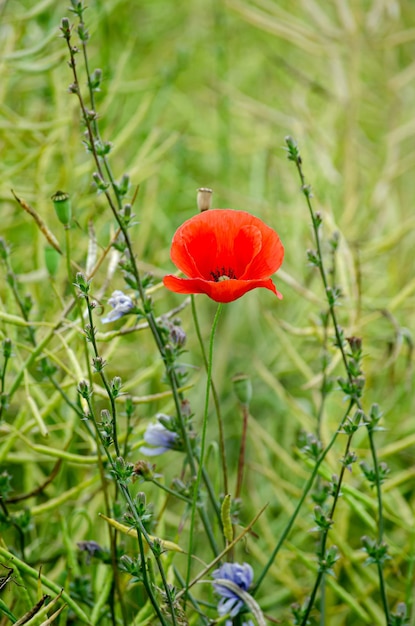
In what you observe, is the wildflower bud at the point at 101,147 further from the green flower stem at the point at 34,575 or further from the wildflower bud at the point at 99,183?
the green flower stem at the point at 34,575

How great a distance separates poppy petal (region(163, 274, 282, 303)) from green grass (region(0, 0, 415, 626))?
15cm

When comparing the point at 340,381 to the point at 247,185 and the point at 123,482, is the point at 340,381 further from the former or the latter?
the point at 247,185

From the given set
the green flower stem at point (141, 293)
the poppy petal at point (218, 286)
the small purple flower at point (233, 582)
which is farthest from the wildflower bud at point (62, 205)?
the small purple flower at point (233, 582)

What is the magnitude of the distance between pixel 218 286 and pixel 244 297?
905 millimetres

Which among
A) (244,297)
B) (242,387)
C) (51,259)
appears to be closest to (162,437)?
(242,387)

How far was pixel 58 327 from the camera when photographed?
66 centimetres

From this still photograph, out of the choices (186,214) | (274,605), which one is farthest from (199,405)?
(186,214)

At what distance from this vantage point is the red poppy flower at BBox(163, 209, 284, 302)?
462 millimetres

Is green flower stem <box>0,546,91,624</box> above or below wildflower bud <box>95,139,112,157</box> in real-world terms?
below

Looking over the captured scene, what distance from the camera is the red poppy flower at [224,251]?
0.46 m

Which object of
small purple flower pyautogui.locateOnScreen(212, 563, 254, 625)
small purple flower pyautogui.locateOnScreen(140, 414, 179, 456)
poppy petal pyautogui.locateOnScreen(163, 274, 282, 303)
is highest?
poppy petal pyautogui.locateOnScreen(163, 274, 282, 303)

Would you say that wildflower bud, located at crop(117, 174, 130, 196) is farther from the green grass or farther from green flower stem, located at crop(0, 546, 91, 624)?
green flower stem, located at crop(0, 546, 91, 624)

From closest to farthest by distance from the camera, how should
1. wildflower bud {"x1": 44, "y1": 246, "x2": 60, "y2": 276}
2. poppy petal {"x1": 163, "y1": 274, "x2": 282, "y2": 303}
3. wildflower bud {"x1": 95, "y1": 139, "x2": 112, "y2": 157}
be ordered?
poppy petal {"x1": 163, "y1": 274, "x2": 282, "y2": 303} → wildflower bud {"x1": 95, "y1": 139, "x2": 112, "y2": 157} → wildflower bud {"x1": 44, "y1": 246, "x2": 60, "y2": 276}

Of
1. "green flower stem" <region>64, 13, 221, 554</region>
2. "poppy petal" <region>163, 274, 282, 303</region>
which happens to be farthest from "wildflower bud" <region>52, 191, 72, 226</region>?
"poppy petal" <region>163, 274, 282, 303</region>
